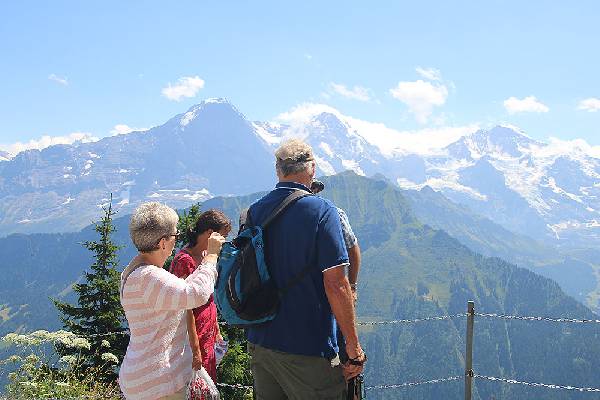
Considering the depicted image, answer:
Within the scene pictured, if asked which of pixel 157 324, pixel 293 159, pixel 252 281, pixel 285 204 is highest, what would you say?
pixel 293 159

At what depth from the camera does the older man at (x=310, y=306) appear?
3748 mm

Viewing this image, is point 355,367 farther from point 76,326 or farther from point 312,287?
point 76,326

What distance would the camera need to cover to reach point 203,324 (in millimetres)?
5035

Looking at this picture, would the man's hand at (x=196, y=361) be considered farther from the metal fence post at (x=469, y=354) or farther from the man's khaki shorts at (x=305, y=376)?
the metal fence post at (x=469, y=354)

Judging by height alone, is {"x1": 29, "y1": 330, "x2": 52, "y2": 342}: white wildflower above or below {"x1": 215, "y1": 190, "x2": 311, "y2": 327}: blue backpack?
below

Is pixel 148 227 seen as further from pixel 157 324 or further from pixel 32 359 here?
pixel 32 359

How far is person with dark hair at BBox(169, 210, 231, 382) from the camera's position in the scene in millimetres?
5000

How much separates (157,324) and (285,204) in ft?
4.44

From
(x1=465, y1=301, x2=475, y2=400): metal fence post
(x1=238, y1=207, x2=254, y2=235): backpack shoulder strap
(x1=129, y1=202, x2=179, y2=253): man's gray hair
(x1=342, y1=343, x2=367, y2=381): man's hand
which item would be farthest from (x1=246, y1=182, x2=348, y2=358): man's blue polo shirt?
(x1=465, y1=301, x2=475, y2=400): metal fence post

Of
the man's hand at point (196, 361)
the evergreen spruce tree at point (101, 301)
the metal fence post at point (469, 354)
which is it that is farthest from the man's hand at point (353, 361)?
the evergreen spruce tree at point (101, 301)

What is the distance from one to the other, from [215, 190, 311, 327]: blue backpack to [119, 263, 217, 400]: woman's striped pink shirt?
0.56 ft

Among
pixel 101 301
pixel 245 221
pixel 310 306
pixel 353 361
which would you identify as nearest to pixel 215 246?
pixel 245 221

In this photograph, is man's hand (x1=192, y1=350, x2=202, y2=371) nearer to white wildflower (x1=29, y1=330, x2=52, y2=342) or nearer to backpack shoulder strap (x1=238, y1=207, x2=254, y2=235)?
backpack shoulder strap (x1=238, y1=207, x2=254, y2=235)

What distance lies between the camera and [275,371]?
4.09 meters
